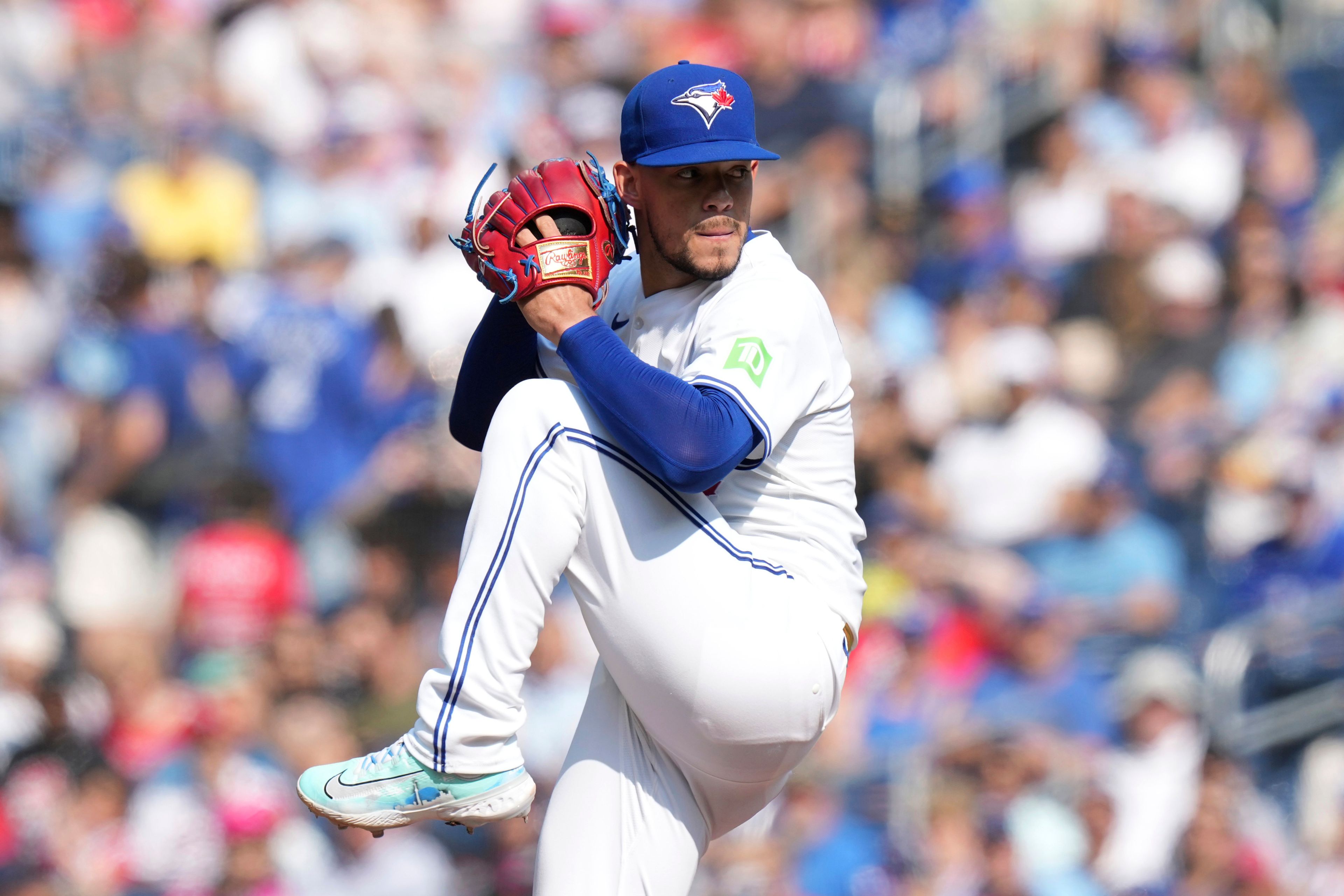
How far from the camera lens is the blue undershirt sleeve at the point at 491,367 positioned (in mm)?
3201

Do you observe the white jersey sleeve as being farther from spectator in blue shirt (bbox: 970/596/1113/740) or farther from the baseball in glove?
spectator in blue shirt (bbox: 970/596/1113/740)

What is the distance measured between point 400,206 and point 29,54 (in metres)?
2.30

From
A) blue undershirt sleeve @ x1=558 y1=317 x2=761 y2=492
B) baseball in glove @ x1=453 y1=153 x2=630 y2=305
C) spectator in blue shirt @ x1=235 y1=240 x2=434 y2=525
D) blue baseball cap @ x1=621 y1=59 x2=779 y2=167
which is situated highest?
blue baseball cap @ x1=621 y1=59 x2=779 y2=167

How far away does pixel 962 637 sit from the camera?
6.32m

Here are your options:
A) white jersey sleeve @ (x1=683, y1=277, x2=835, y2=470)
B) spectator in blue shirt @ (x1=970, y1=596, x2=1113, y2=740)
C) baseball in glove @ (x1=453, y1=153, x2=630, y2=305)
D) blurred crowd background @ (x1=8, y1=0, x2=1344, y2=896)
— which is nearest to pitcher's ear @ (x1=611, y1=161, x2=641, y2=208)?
baseball in glove @ (x1=453, y1=153, x2=630, y2=305)

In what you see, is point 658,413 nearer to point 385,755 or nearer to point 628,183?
point 628,183

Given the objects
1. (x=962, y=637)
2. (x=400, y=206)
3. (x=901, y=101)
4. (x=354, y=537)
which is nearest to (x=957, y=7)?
(x=901, y=101)

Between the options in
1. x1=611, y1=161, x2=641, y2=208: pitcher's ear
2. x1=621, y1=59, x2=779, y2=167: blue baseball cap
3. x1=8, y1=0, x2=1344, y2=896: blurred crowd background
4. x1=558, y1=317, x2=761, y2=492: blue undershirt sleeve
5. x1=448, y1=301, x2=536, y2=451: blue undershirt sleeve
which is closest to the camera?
x1=558, y1=317, x2=761, y2=492: blue undershirt sleeve

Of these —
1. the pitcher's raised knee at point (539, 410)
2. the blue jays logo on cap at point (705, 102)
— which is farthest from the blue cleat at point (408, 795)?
the blue jays logo on cap at point (705, 102)

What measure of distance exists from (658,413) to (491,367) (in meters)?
0.70

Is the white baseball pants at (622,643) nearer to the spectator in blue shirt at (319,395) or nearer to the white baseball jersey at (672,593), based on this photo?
the white baseball jersey at (672,593)

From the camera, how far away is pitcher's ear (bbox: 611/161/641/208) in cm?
305

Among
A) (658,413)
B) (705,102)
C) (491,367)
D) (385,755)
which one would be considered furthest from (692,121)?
(385,755)

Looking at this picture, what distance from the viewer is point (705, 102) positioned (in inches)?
113
